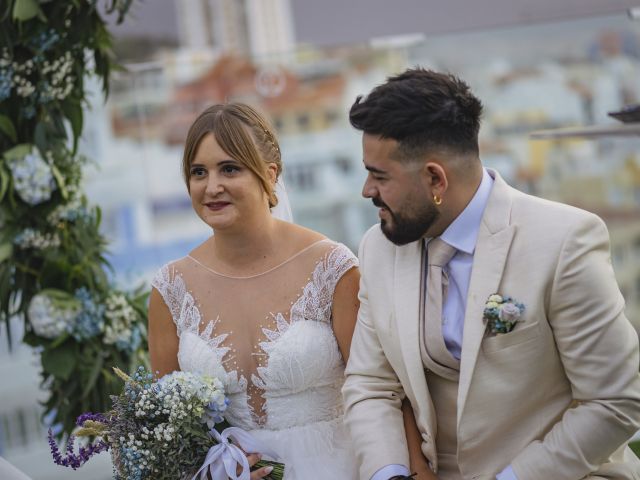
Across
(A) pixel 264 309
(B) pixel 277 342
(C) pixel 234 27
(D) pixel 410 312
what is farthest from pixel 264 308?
(C) pixel 234 27

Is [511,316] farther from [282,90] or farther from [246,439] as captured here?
[282,90]

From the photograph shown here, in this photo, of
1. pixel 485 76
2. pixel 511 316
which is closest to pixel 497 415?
pixel 511 316

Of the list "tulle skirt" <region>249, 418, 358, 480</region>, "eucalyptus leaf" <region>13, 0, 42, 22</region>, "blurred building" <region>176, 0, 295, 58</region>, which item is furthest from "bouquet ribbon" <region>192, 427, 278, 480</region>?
"blurred building" <region>176, 0, 295, 58</region>

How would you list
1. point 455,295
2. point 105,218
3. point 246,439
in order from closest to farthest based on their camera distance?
point 455,295 < point 246,439 < point 105,218

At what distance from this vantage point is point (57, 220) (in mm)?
3928

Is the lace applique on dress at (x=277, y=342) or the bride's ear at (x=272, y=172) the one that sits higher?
the bride's ear at (x=272, y=172)

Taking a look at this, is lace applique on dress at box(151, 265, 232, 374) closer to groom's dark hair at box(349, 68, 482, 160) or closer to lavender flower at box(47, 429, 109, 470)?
lavender flower at box(47, 429, 109, 470)

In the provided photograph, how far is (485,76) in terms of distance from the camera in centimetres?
612

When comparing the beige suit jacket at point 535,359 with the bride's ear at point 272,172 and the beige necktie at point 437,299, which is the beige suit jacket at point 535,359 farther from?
the bride's ear at point 272,172

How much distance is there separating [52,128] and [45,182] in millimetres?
237

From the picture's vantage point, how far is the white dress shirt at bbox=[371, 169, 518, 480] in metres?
2.62

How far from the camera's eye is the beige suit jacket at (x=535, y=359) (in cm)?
244

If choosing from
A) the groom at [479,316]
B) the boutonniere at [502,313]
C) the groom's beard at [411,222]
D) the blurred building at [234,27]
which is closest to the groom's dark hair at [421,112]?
the groom at [479,316]

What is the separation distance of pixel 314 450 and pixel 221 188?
86cm
